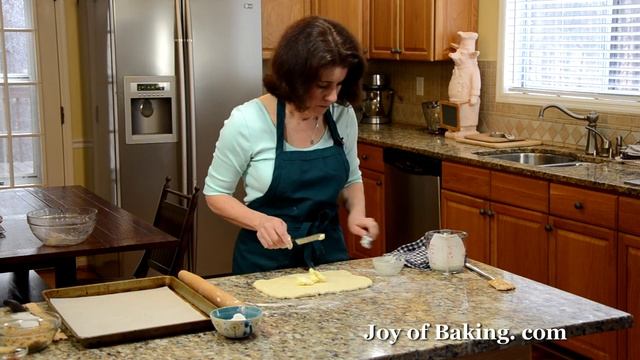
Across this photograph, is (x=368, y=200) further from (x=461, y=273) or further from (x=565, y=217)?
(x=461, y=273)

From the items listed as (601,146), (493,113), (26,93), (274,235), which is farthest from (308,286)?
(26,93)

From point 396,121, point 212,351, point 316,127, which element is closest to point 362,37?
point 396,121

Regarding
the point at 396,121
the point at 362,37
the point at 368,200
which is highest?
the point at 362,37

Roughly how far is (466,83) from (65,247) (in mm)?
2717

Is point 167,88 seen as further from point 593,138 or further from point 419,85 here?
point 593,138

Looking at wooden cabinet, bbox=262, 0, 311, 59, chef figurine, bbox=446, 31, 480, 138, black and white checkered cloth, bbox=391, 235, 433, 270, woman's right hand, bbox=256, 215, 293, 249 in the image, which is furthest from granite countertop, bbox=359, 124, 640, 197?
woman's right hand, bbox=256, 215, 293, 249

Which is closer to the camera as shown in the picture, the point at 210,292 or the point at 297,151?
the point at 210,292

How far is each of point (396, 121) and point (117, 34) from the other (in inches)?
81.4

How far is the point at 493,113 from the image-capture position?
16.6 feet

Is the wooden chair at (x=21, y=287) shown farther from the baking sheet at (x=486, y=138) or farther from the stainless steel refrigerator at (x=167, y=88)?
the baking sheet at (x=486, y=138)

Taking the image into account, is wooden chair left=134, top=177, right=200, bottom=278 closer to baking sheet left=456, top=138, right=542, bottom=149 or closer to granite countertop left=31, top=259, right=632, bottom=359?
granite countertop left=31, top=259, right=632, bottom=359

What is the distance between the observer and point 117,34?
4.72m

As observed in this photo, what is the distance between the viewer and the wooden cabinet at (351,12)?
5605 mm

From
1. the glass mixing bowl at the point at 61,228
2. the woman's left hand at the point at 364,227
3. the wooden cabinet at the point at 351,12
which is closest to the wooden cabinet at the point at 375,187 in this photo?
the wooden cabinet at the point at 351,12
